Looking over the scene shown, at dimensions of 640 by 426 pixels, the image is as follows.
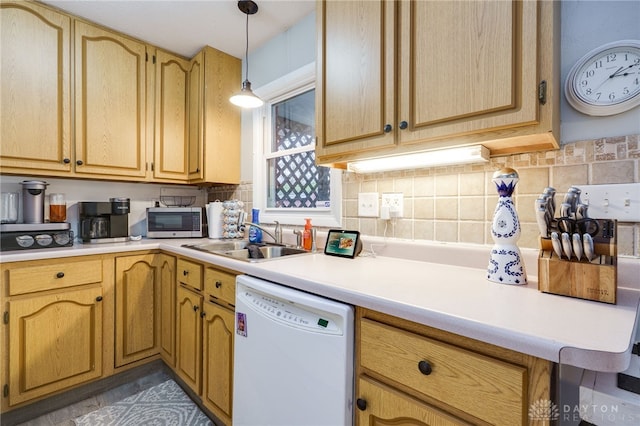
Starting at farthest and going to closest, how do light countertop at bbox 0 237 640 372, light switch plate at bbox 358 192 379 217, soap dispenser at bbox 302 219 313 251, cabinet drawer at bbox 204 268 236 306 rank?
soap dispenser at bbox 302 219 313 251 < light switch plate at bbox 358 192 379 217 < cabinet drawer at bbox 204 268 236 306 < light countertop at bbox 0 237 640 372

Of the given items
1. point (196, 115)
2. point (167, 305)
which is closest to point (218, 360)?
point (167, 305)

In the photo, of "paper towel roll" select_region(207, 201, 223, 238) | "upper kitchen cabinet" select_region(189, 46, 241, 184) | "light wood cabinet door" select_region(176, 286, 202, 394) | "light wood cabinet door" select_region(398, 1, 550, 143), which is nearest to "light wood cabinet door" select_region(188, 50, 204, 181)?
"upper kitchen cabinet" select_region(189, 46, 241, 184)

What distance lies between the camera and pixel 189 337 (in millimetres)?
1614

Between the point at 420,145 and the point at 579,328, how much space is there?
67 centimetres

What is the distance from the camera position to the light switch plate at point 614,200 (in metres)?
0.85

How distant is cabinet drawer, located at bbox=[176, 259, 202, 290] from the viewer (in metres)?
1.54

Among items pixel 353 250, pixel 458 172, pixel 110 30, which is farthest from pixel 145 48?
pixel 458 172

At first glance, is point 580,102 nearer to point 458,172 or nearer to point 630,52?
point 630,52

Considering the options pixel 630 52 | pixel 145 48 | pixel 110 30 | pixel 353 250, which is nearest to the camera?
pixel 630 52

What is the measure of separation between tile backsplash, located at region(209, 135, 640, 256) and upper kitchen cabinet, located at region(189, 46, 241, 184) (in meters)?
1.19

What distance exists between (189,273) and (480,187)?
59.9 inches

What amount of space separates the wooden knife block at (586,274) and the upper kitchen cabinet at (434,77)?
0.34 m

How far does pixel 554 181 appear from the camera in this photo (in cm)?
98

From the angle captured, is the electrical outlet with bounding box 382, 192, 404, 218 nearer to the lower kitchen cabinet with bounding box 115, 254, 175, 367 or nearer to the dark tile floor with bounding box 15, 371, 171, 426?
the lower kitchen cabinet with bounding box 115, 254, 175, 367
